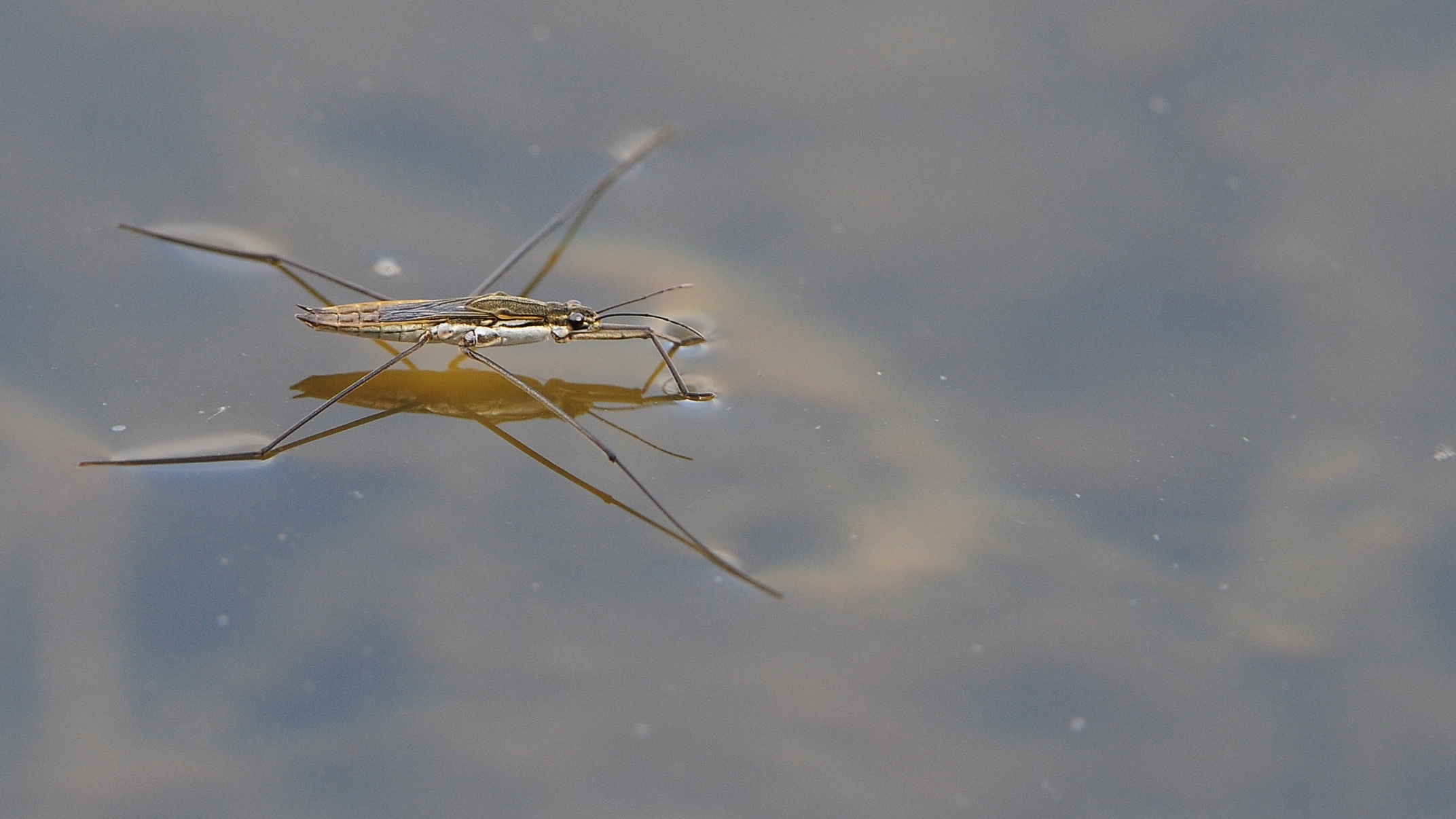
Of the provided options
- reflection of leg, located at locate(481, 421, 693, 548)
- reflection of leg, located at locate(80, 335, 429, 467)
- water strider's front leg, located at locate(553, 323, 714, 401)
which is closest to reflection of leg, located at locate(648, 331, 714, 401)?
water strider's front leg, located at locate(553, 323, 714, 401)

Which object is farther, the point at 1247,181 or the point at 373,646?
the point at 1247,181

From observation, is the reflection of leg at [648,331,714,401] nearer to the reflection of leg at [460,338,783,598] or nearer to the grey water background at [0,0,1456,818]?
the reflection of leg at [460,338,783,598]

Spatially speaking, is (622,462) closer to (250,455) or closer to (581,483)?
(581,483)

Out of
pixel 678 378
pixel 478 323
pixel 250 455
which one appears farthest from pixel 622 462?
pixel 250 455

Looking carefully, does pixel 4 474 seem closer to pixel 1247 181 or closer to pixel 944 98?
pixel 944 98

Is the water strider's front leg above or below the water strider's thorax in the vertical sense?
above

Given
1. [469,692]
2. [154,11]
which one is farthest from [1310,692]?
[154,11]

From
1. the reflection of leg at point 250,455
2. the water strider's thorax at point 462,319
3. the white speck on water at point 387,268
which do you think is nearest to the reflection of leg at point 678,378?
the water strider's thorax at point 462,319
